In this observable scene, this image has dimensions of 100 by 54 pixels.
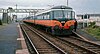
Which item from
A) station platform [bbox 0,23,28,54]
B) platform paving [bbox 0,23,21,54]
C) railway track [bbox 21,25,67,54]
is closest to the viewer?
station platform [bbox 0,23,28,54]

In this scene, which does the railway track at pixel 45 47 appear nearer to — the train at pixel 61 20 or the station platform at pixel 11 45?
the station platform at pixel 11 45

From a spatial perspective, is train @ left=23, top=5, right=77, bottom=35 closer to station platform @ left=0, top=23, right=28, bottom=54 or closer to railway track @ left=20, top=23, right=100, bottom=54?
station platform @ left=0, top=23, right=28, bottom=54

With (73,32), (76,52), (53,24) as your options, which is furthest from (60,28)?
(76,52)

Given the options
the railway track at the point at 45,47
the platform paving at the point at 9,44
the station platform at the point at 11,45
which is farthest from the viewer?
the railway track at the point at 45,47

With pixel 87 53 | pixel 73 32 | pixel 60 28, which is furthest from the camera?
pixel 73 32

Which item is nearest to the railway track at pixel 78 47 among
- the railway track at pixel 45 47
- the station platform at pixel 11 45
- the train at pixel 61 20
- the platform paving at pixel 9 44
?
the railway track at pixel 45 47

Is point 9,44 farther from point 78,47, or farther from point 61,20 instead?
point 61,20

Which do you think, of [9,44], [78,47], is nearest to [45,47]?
[78,47]

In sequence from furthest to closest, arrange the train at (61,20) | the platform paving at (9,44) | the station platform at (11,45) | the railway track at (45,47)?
1. the train at (61,20)
2. the railway track at (45,47)
3. the platform paving at (9,44)
4. the station platform at (11,45)

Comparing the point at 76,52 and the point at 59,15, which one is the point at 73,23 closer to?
the point at 59,15

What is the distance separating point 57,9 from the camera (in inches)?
1124

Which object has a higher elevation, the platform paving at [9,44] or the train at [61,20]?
the train at [61,20]

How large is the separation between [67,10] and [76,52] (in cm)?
1301

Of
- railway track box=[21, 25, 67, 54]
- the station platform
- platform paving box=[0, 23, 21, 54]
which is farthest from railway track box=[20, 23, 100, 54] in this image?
platform paving box=[0, 23, 21, 54]
